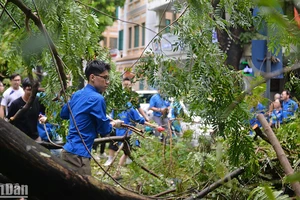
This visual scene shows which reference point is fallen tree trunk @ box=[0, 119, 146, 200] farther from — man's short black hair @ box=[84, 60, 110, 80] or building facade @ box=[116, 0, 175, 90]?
building facade @ box=[116, 0, 175, 90]

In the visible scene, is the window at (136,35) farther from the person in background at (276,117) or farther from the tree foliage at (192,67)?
the tree foliage at (192,67)

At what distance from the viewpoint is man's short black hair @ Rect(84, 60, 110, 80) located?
4.93 meters

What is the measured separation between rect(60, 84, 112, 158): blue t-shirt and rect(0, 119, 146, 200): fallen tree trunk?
2337mm

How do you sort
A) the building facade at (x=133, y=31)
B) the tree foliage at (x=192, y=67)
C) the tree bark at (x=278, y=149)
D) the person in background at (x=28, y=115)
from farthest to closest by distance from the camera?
the building facade at (x=133, y=31) → the person in background at (x=28, y=115) → the tree bark at (x=278, y=149) → the tree foliage at (x=192, y=67)

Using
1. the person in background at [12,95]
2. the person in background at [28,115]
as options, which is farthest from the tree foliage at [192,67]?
the person in background at [12,95]

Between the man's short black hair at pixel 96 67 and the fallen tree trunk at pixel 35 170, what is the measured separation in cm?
254

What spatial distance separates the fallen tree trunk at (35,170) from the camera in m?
2.20

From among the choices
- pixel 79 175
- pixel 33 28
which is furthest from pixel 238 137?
pixel 79 175

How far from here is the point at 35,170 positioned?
7.39ft

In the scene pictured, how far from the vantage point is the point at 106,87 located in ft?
16.9

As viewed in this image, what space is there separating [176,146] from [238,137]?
221 centimetres

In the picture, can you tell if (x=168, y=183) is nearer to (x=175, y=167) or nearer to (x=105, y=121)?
(x=175, y=167)

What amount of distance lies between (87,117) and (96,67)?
47cm

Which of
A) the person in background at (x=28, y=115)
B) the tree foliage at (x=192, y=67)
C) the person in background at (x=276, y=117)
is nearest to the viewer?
the tree foliage at (x=192, y=67)
